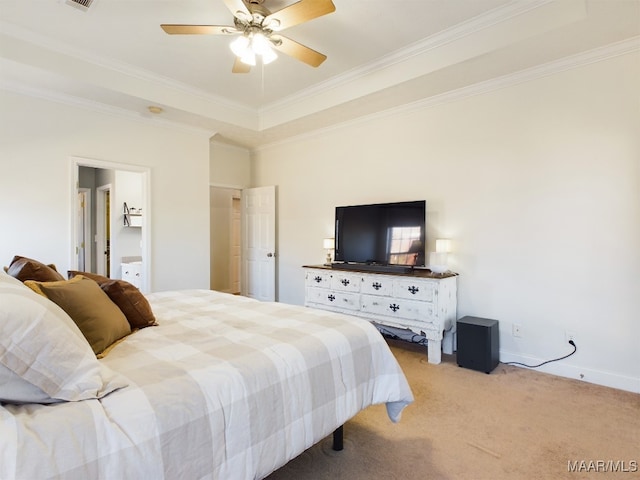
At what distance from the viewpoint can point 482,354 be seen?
2.95m

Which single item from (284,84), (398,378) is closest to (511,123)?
Result: (284,84)

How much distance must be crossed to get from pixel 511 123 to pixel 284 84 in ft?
7.71

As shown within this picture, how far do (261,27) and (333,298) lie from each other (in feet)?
8.66

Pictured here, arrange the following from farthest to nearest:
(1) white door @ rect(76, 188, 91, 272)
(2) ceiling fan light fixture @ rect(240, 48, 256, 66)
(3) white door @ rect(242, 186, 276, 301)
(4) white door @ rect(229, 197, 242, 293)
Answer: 1. (4) white door @ rect(229, 197, 242, 293)
2. (1) white door @ rect(76, 188, 91, 272)
3. (3) white door @ rect(242, 186, 276, 301)
4. (2) ceiling fan light fixture @ rect(240, 48, 256, 66)

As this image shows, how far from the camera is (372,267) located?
3730 millimetres

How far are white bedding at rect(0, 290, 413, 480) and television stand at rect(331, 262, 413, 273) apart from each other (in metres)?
1.68

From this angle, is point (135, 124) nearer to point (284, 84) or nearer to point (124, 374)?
point (284, 84)

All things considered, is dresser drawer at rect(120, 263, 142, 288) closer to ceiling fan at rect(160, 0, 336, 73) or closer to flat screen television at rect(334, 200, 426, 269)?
flat screen television at rect(334, 200, 426, 269)

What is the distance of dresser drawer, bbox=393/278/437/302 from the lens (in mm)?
3176

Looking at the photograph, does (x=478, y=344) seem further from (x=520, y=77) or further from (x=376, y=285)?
(x=520, y=77)

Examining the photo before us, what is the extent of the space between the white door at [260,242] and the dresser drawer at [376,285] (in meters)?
2.01
